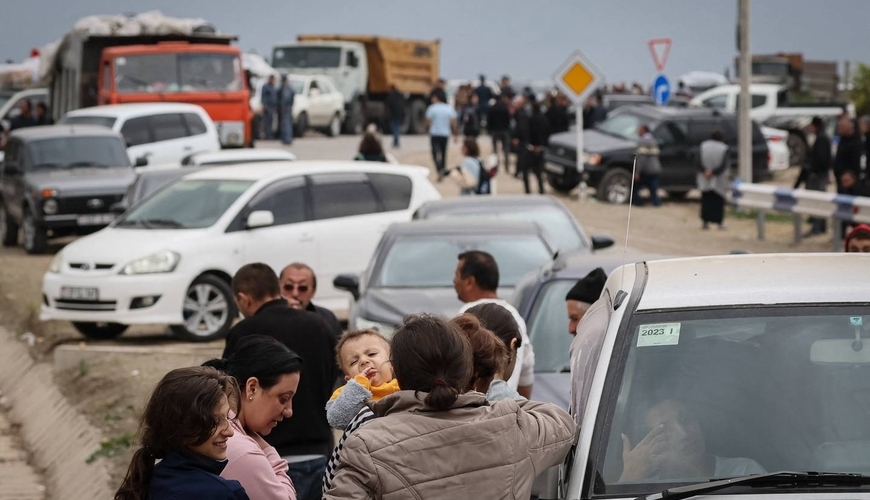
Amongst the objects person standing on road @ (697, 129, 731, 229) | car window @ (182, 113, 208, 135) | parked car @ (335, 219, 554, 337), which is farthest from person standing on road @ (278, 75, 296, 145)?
parked car @ (335, 219, 554, 337)

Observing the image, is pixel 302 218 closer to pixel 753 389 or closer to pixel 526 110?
pixel 753 389

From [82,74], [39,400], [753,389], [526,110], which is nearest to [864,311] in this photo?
[753,389]

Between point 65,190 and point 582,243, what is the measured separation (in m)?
10.6

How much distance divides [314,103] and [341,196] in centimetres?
2766

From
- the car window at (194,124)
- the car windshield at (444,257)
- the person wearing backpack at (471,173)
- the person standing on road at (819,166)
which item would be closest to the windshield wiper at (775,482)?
the car windshield at (444,257)

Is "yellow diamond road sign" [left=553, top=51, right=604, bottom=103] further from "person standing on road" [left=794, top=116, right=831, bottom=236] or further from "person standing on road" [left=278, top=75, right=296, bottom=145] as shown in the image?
"person standing on road" [left=278, top=75, right=296, bottom=145]

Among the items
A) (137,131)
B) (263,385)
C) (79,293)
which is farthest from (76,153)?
(263,385)

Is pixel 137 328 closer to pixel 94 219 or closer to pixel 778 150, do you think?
pixel 94 219

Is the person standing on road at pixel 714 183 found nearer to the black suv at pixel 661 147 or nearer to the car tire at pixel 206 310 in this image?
the black suv at pixel 661 147

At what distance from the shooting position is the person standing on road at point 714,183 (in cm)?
2456

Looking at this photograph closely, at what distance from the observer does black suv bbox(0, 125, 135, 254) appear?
21.3m

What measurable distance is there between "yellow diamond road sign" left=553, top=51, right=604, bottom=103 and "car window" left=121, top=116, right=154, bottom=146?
7.33 metres

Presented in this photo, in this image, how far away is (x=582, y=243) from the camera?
13.0 meters

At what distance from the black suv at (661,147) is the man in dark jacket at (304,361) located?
72.1 feet
